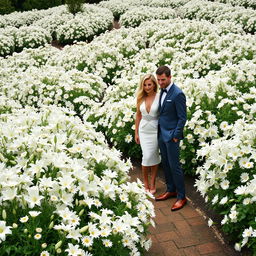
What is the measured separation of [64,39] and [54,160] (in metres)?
14.8

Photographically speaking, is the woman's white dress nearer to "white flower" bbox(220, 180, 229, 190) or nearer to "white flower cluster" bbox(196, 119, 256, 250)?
"white flower cluster" bbox(196, 119, 256, 250)

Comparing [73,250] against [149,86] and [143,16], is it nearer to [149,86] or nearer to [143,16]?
[149,86]

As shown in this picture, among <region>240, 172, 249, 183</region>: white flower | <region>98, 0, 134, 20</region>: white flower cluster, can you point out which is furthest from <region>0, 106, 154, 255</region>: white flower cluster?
<region>98, 0, 134, 20</region>: white flower cluster

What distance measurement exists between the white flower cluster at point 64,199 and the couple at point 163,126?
2.78 ft

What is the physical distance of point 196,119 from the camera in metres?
5.18

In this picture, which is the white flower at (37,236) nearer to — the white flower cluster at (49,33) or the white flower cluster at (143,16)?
the white flower cluster at (49,33)

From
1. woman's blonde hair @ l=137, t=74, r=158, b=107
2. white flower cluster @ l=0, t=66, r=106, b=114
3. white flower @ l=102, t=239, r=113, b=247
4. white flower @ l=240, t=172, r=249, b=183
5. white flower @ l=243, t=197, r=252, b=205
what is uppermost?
woman's blonde hair @ l=137, t=74, r=158, b=107

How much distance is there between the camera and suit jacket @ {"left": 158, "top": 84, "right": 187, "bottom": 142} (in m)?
4.29

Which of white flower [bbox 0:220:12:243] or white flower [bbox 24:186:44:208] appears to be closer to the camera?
white flower [bbox 0:220:12:243]

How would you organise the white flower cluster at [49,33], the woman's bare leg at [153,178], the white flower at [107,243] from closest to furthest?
1. the white flower at [107,243]
2. the woman's bare leg at [153,178]
3. the white flower cluster at [49,33]

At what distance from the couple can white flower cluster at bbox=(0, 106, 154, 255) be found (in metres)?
0.85

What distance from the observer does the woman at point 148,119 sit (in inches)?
182

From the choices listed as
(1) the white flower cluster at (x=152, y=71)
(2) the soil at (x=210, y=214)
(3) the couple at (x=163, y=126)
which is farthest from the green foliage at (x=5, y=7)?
(3) the couple at (x=163, y=126)

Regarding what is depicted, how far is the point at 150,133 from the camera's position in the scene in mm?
4797
